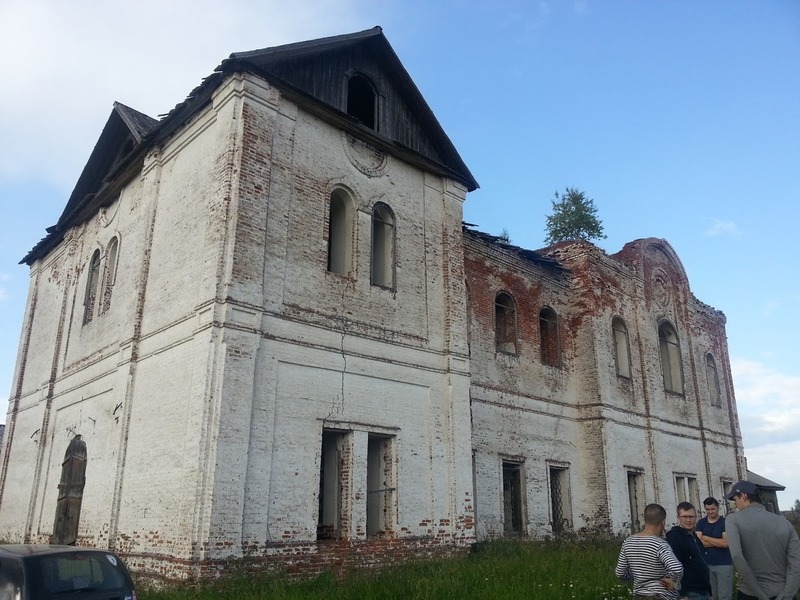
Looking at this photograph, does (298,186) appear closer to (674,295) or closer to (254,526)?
(254,526)

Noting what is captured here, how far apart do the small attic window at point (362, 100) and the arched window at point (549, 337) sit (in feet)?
23.7

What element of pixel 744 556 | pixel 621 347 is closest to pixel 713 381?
pixel 621 347

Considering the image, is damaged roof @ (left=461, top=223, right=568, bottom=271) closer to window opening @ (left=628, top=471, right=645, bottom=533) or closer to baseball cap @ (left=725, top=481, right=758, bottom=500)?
window opening @ (left=628, top=471, right=645, bottom=533)

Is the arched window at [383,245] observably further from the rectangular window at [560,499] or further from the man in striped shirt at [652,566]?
the man in striped shirt at [652,566]

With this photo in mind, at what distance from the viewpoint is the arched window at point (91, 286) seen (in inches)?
583

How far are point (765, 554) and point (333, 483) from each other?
23.1 feet

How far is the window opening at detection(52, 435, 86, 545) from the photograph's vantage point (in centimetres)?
1267

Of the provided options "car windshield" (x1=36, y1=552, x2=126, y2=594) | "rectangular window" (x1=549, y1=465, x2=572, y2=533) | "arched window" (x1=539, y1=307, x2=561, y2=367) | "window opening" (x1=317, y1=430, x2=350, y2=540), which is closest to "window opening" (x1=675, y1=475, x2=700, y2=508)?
"rectangular window" (x1=549, y1=465, x2=572, y2=533)

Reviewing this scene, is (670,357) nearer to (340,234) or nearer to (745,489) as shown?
(340,234)

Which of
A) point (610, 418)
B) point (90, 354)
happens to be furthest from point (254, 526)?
point (610, 418)

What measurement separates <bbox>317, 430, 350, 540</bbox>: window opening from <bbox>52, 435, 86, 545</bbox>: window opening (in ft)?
16.0

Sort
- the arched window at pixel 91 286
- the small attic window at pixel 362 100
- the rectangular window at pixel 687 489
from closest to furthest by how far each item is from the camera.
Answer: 1. the small attic window at pixel 362 100
2. the arched window at pixel 91 286
3. the rectangular window at pixel 687 489

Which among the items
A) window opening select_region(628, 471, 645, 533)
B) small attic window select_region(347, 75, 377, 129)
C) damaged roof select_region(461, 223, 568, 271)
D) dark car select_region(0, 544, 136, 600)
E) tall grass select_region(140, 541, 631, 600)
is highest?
small attic window select_region(347, 75, 377, 129)

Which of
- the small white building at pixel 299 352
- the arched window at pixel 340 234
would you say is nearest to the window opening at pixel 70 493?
the small white building at pixel 299 352
